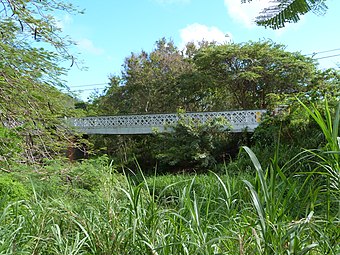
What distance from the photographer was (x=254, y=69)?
12.3 m

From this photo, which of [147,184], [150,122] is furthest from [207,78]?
[147,184]

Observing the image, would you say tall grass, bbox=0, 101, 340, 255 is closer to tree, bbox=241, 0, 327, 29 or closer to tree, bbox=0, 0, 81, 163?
tree, bbox=241, 0, 327, 29

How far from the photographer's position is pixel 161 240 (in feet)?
4.36

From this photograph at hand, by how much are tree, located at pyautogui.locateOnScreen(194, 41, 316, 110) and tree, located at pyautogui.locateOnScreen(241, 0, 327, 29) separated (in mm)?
10988

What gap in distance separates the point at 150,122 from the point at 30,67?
841 centimetres

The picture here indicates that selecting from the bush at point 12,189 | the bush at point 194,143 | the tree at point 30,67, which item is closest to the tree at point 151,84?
the bush at point 194,143

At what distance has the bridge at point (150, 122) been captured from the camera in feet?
34.8

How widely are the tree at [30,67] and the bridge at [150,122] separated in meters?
6.46

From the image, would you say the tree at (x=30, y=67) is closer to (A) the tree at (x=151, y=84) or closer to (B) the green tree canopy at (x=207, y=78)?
(B) the green tree canopy at (x=207, y=78)

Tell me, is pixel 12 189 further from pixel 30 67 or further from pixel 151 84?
pixel 151 84

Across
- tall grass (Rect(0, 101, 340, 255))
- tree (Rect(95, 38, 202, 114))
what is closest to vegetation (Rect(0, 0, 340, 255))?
tall grass (Rect(0, 101, 340, 255))

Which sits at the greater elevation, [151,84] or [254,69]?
[254,69]

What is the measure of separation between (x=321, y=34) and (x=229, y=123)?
8948 millimetres

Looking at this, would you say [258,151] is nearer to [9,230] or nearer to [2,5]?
[2,5]
